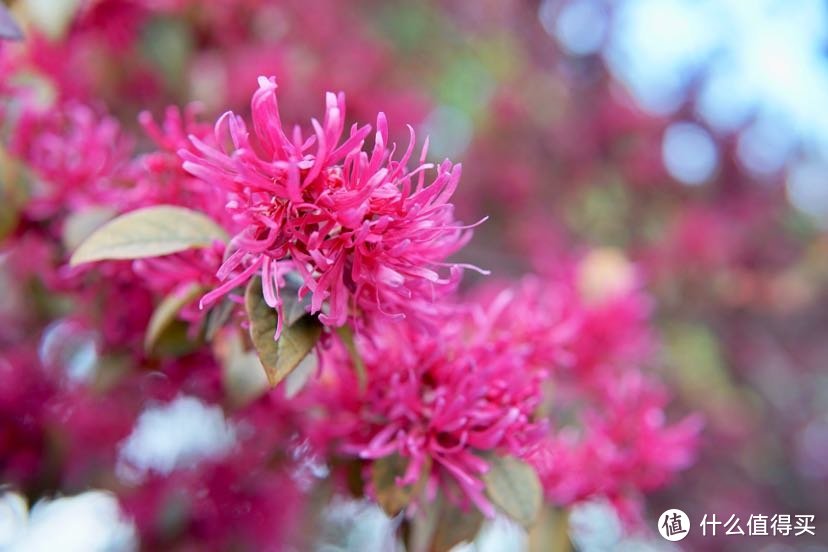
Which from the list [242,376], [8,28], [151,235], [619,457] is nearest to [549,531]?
[619,457]

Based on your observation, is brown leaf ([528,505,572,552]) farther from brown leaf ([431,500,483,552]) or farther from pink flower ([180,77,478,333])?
pink flower ([180,77,478,333])

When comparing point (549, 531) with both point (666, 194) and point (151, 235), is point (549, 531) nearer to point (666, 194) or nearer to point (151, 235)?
point (151, 235)

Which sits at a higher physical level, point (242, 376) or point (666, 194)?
point (666, 194)

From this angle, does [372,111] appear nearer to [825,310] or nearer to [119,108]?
[119,108]

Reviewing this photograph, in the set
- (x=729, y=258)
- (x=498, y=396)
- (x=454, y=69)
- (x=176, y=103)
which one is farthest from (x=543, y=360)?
(x=454, y=69)

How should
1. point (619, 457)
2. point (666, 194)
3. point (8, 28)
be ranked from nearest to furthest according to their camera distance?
1. point (8, 28)
2. point (619, 457)
3. point (666, 194)

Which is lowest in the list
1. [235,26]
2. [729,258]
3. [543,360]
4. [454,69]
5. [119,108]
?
[543,360]
